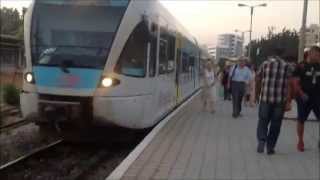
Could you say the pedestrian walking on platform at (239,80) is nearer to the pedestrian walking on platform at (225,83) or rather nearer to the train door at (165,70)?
the train door at (165,70)

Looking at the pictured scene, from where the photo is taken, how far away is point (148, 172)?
938cm

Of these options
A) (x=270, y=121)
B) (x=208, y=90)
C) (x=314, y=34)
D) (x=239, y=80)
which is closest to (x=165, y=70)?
(x=239, y=80)

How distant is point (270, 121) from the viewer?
11250mm

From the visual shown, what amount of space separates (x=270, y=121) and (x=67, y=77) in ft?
13.9

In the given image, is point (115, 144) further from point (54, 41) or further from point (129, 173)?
point (129, 173)

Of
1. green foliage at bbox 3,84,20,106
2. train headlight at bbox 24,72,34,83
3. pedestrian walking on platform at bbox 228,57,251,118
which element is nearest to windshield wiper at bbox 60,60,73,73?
train headlight at bbox 24,72,34,83

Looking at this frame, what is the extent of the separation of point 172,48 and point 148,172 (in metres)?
10.2

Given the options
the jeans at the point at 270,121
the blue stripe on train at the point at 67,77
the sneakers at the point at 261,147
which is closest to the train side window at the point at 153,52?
the blue stripe on train at the point at 67,77

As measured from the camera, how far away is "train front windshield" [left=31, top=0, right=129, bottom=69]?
13.6 m

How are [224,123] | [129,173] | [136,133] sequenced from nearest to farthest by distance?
1. [129,173]
2. [136,133]
3. [224,123]

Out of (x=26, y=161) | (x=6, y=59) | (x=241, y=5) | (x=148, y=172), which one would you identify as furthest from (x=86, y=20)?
(x=241, y=5)

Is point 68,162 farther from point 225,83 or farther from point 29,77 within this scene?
point 225,83

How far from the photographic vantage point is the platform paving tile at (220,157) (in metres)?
9.38

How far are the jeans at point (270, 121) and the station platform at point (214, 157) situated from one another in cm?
28
